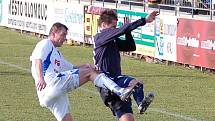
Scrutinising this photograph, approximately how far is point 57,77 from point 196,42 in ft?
39.6

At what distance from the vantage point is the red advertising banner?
20125 mm

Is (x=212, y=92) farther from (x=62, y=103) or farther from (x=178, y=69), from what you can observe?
(x=62, y=103)

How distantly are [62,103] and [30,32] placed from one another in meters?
24.2

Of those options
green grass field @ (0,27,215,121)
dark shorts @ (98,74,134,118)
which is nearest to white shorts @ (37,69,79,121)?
dark shorts @ (98,74,134,118)

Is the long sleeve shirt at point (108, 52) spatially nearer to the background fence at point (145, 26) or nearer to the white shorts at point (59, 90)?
the white shorts at point (59, 90)

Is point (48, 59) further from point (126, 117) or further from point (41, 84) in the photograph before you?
point (126, 117)

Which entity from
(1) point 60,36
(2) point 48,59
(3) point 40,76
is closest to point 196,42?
(1) point 60,36

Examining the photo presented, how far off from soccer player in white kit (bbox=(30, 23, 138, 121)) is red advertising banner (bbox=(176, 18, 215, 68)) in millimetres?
11081

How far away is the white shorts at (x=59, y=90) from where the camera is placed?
913 cm

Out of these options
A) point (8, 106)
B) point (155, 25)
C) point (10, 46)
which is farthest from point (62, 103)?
point (10, 46)

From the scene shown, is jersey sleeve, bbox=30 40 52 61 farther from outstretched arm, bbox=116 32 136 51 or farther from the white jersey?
outstretched arm, bbox=116 32 136 51

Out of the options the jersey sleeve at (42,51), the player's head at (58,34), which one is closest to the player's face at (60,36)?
the player's head at (58,34)

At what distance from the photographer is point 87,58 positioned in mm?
23641

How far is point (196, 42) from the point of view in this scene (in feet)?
68.3
